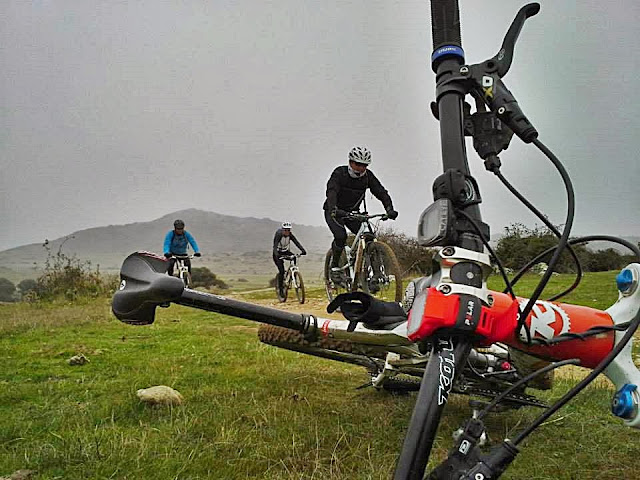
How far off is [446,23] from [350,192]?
5.71m

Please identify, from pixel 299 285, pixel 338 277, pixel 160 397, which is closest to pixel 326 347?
pixel 160 397

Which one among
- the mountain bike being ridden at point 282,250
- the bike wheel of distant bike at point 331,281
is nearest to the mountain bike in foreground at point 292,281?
the mountain bike being ridden at point 282,250

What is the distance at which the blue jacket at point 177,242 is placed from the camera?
1288 cm

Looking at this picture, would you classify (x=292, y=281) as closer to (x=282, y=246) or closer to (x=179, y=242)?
(x=282, y=246)

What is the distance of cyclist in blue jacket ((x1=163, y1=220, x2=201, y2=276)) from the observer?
12.9 metres

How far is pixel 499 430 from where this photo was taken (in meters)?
2.55

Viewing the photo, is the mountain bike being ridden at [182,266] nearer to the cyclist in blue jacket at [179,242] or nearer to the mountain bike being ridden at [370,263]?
the cyclist in blue jacket at [179,242]

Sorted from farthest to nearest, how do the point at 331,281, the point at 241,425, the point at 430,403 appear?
the point at 331,281 → the point at 241,425 → the point at 430,403

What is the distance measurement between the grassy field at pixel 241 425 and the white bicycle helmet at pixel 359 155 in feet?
11.5

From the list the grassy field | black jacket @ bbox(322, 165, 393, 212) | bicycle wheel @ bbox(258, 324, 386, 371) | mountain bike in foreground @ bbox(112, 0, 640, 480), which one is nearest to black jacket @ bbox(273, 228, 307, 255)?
black jacket @ bbox(322, 165, 393, 212)

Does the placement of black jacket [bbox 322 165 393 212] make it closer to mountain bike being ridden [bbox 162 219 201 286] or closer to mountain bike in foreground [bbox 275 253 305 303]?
mountain bike in foreground [bbox 275 253 305 303]

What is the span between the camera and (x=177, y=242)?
13000 millimetres

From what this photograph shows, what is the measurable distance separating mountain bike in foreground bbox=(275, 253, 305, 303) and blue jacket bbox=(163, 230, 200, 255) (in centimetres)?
239

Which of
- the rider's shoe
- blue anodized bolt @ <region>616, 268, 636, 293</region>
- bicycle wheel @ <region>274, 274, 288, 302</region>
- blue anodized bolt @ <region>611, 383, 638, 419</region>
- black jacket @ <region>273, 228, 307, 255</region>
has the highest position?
black jacket @ <region>273, 228, 307, 255</region>
